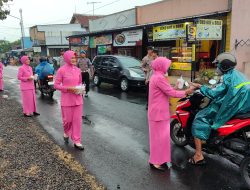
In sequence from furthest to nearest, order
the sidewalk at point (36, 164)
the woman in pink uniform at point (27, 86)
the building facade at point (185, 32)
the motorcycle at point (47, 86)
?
the building facade at point (185, 32)
the motorcycle at point (47, 86)
the woman in pink uniform at point (27, 86)
the sidewalk at point (36, 164)

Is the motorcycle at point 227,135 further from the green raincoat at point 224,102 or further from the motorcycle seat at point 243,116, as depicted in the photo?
the green raincoat at point 224,102

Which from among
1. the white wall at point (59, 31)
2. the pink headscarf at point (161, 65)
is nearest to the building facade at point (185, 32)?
the pink headscarf at point (161, 65)

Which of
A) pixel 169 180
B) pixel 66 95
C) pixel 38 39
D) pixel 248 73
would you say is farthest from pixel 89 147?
pixel 38 39

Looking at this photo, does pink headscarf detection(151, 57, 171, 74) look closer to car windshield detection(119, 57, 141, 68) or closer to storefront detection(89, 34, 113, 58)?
car windshield detection(119, 57, 141, 68)

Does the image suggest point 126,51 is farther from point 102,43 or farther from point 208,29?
point 208,29

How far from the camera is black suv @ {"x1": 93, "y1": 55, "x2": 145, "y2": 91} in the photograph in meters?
14.1

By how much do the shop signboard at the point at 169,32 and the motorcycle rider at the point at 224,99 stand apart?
12.5 metres

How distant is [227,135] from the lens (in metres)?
4.68

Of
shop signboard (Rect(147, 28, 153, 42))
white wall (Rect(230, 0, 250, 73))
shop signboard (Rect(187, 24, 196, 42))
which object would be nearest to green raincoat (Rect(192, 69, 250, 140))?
shop signboard (Rect(187, 24, 196, 42))

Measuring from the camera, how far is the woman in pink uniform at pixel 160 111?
4867mm

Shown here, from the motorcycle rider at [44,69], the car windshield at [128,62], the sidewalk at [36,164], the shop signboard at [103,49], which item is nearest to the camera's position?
the sidewalk at [36,164]

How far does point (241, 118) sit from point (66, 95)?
3.29 meters

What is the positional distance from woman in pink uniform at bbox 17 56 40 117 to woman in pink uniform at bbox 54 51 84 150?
10.6 ft

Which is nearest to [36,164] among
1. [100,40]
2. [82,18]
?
[100,40]
